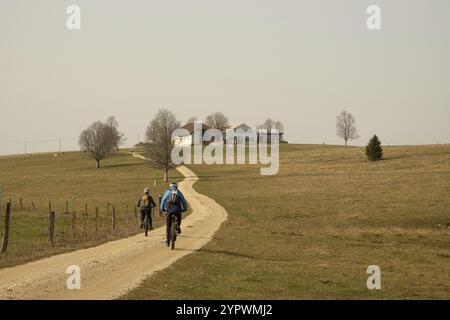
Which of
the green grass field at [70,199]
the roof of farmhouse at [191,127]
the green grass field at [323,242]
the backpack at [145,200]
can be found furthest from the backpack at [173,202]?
the roof of farmhouse at [191,127]

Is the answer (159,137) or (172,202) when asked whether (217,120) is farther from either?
(172,202)

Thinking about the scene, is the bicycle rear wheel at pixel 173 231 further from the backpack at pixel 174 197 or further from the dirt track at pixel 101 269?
the backpack at pixel 174 197

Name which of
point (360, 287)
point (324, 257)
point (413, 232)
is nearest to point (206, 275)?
point (360, 287)

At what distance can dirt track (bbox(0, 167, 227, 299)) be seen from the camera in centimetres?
1323

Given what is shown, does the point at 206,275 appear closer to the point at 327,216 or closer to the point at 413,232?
the point at 413,232

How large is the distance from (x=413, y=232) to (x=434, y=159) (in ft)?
191

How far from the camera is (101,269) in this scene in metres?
16.6

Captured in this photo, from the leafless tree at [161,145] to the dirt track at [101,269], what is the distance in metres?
62.6

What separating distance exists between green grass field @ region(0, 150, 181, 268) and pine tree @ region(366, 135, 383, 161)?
32450mm

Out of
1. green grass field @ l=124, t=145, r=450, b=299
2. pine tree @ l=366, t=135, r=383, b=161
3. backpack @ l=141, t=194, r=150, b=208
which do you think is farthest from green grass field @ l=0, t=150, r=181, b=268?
pine tree @ l=366, t=135, r=383, b=161

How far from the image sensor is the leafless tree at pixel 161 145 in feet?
295

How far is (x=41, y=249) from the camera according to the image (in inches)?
841

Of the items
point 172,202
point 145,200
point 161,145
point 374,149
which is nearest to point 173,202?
point 172,202
